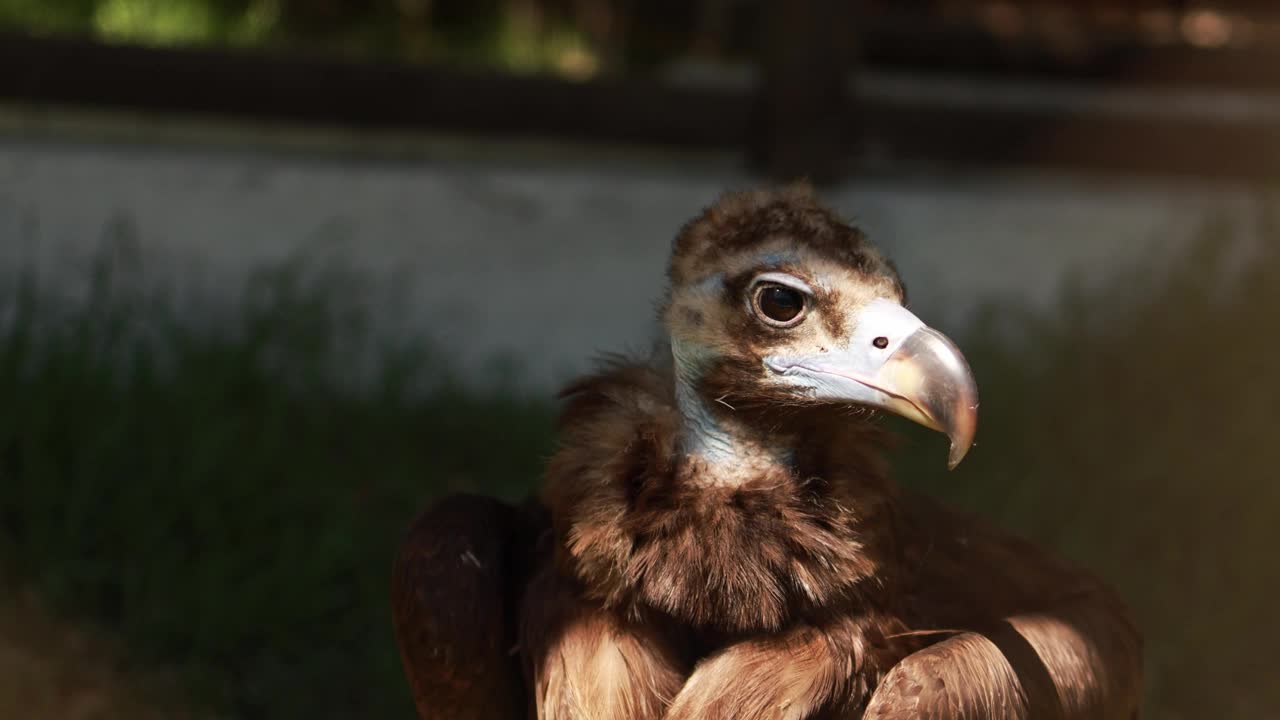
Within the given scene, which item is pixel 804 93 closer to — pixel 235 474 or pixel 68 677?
pixel 235 474

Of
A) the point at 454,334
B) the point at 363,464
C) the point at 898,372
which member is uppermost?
the point at 898,372

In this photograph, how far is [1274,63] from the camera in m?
6.07

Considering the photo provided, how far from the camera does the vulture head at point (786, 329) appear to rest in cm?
181

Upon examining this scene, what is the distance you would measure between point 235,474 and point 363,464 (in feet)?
1.58

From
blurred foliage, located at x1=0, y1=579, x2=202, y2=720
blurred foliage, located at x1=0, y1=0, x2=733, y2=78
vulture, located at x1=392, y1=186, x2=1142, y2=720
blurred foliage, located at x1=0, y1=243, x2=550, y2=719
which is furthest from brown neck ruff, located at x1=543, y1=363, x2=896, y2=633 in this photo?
blurred foliage, located at x1=0, y1=0, x2=733, y2=78

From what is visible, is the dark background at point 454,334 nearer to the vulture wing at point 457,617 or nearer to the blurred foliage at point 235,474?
the blurred foliage at point 235,474

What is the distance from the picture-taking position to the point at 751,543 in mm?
1932

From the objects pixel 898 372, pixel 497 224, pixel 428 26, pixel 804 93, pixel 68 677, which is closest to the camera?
pixel 898 372

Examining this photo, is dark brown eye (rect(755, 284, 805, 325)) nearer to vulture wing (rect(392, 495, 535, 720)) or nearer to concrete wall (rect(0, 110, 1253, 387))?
vulture wing (rect(392, 495, 535, 720))

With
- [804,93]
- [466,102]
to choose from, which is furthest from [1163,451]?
[466,102]

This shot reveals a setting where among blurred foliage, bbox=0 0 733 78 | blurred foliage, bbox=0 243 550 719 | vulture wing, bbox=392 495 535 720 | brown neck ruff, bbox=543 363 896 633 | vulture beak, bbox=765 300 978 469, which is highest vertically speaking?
blurred foliage, bbox=0 0 733 78

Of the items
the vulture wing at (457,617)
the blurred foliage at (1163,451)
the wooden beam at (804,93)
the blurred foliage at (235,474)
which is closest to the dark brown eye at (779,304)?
the vulture wing at (457,617)

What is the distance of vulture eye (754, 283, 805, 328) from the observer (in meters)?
1.91

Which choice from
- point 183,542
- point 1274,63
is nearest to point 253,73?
point 183,542
